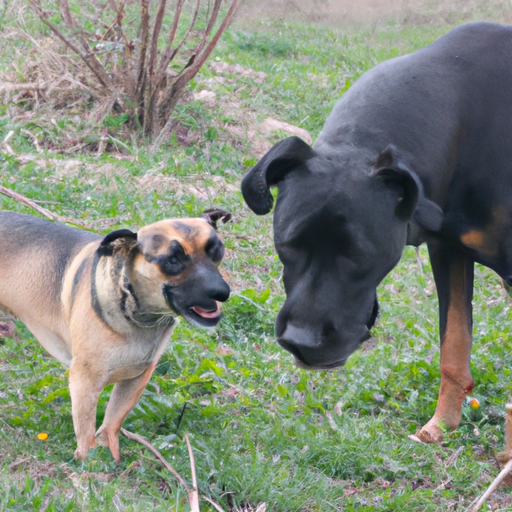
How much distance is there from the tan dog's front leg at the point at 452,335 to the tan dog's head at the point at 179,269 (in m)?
1.44

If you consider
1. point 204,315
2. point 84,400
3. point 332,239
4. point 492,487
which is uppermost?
point 332,239

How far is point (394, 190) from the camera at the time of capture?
286 cm

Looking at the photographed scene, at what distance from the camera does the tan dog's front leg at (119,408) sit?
3439mm

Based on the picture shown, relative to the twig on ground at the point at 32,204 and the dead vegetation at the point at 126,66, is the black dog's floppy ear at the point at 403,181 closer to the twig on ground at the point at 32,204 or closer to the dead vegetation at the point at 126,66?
the twig on ground at the point at 32,204

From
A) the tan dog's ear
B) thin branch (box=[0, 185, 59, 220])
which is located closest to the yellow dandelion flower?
the tan dog's ear

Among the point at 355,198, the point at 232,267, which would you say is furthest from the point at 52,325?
the point at 232,267

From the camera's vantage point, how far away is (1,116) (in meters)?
8.07

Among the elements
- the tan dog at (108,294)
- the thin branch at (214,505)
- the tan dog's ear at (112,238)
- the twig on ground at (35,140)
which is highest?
the tan dog's ear at (112,238)

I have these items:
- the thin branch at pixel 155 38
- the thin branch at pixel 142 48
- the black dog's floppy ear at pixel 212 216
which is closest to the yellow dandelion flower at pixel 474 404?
the black dog's floppy ear at pixel 212 216

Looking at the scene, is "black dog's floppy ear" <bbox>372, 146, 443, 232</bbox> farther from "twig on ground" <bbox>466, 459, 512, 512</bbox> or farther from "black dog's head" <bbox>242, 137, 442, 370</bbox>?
"twig on ground" <bbox>466, 459, 512, 512</bbox>

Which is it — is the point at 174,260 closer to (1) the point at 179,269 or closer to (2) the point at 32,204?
(1) the point at 179,269

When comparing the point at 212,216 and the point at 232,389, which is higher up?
the point at 212,216

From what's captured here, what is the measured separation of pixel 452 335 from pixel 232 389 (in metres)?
1.26

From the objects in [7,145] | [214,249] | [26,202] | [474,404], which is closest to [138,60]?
[7,145]
